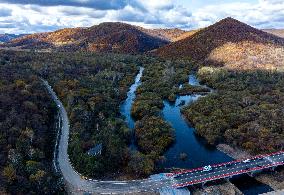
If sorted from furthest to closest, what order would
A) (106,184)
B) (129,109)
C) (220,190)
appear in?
(129,109)
(220,190)
(106,184)

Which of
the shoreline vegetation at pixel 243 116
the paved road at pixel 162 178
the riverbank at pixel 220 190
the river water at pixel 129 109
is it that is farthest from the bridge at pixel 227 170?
the river water at pixel 129 109

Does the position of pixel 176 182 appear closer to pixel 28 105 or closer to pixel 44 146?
pixel 44 146

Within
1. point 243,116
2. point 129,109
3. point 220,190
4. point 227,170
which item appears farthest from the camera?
point 129,109

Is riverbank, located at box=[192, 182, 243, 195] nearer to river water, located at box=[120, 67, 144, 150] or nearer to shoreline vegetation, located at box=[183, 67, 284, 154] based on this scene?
shoreline vegetation, located at box=[183, 67, 284, 154]

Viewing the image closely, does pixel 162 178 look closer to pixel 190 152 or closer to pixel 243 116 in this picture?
pixel 190 152

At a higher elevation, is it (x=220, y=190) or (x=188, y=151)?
(x=188, y=151)

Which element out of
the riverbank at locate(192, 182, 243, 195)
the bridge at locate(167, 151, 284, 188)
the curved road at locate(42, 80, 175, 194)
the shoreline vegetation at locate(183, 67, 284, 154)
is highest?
the shoreline vegetation at locate(183, 67, 284, 154)

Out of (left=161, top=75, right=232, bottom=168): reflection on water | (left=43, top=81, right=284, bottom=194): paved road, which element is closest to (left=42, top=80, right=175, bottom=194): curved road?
(left=43, top=81, right=284, bottom=194): paved road

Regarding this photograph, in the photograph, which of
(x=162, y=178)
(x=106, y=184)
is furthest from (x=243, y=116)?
(x=106, y=184)

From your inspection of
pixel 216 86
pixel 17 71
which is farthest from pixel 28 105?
pixel 216 86
